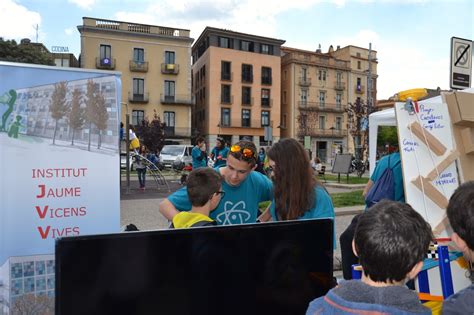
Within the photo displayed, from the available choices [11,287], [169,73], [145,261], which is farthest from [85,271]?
[169,73]

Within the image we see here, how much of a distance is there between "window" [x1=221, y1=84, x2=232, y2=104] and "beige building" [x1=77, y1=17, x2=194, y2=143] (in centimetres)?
447

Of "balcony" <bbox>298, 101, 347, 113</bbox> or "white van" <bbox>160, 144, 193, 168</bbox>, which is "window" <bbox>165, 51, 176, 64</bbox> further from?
"white van" <bbox>160, 144, 193, 168</bbox>

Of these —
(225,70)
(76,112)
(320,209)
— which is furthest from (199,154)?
(225,70)

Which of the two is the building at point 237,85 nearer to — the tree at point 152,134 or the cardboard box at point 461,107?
the tree at point 152,134

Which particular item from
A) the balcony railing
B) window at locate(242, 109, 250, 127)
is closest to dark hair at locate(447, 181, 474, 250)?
the balcony railing

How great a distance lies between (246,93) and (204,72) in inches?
224

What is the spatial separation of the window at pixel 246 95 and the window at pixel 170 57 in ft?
29.9

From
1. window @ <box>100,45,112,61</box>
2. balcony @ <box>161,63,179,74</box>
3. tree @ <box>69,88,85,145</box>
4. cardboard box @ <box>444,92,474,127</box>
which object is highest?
window @ <box>100,45,112,61</box>

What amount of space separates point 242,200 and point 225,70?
43.5 meters

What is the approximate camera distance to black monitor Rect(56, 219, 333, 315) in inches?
45.5

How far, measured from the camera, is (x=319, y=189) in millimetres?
2613

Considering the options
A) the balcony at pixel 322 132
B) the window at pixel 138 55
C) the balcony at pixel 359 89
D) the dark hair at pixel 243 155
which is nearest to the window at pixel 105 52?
the window at pixel 138 55

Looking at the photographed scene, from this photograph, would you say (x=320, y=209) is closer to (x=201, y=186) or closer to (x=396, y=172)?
(x=201, y=186)

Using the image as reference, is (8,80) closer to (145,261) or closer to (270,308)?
(145,261)
